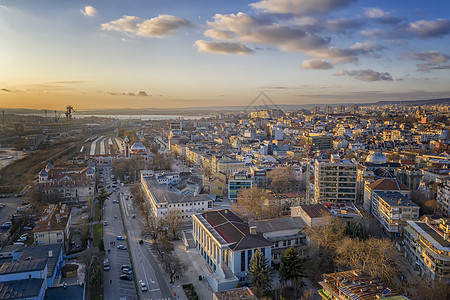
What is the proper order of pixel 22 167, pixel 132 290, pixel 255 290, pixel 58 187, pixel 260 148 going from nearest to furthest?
pixel 255 290 < pixel 132 290 < pixel 58 187 < pixel 22 167 < pixel 260 148

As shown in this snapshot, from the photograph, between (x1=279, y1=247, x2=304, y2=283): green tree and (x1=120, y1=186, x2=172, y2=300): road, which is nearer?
(x1=279, y1=247, x2=304, y2=283): green tree

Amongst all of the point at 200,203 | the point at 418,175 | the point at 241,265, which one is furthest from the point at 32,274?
the point at 418,175

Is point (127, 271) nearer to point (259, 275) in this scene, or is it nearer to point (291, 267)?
point (259, 275)

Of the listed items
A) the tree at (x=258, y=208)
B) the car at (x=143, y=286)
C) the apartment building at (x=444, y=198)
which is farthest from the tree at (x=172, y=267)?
the apartment building at (x=444, y=198)

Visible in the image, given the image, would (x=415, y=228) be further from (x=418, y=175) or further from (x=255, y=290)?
(x=418, y=175)

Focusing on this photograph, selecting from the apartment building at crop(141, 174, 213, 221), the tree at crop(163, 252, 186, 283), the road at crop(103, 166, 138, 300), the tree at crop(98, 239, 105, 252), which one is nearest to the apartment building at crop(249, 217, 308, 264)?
the tree at crop(163, 252, 186, 283)

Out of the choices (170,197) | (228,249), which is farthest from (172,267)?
(170,197)

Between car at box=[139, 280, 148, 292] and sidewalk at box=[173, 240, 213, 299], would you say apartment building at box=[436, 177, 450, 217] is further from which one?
car at box=[139, 280, 148, 292]
